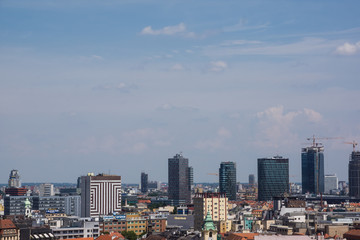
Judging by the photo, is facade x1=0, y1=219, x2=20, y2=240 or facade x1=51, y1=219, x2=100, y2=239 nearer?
facade x1=0, y1=219, x2=20, y2=240

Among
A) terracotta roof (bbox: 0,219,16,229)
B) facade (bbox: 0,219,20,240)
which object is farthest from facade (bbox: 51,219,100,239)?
terracotta roof (bbox: 0,219,16,229)

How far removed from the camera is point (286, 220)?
186375mm

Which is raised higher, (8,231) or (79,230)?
(8,231)

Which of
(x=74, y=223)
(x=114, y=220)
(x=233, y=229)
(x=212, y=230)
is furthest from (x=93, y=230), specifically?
(x=212, y=230)

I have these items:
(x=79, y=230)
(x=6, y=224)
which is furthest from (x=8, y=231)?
(x=79, y=230)

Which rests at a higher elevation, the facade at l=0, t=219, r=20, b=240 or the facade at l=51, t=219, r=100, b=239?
the facade at l=0, t=219, r=20, b=240

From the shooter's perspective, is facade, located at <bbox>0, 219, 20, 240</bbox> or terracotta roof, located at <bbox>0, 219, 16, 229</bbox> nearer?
facade, located at <bbox>0, 219, 20, 240</bbox>

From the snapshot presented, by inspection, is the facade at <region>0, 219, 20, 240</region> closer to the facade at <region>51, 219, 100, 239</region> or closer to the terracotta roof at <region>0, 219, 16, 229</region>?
the terracotta roof at <region>0, 219, 16, 229</region>

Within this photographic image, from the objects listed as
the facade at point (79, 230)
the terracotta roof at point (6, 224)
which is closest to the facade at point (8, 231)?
the terracotta roof at point (6, 224)

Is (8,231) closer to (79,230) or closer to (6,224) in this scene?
(6,224)

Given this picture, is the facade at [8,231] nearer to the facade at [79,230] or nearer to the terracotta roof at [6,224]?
the terracotta roof at [6,224]

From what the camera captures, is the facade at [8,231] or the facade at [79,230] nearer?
the facade at [8,231]

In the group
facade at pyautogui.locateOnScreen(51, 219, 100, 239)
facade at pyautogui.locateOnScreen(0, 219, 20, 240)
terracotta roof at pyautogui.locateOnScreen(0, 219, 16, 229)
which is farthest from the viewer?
facade at pyautogui.locateOnScreen(51, 219, 100, 239)

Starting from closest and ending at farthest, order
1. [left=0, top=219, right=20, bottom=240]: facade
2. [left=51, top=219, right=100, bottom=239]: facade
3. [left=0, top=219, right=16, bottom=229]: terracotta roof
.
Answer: [left=0, top=219, right=20, bottom=240]: facade
[left=0, top=219, right=16, bottom=229]: terracotta roof
[left=51, top=219, right=100, bottom=239]: facade
